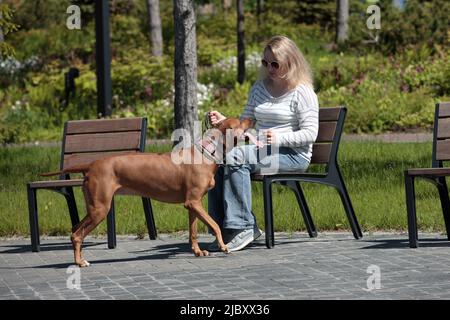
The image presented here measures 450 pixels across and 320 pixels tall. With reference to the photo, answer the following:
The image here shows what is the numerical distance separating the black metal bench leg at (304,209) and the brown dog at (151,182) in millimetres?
1101

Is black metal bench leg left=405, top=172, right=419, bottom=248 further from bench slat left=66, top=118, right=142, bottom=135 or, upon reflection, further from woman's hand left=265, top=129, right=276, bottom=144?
bench slat left=66, top=118, right=142, bottom=135

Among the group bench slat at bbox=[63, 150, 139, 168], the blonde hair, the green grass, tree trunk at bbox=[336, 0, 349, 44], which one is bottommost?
the green grass

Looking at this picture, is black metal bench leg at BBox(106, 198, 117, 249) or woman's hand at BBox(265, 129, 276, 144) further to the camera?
black metal bench leg at BBox(106, 198, 117, 249)

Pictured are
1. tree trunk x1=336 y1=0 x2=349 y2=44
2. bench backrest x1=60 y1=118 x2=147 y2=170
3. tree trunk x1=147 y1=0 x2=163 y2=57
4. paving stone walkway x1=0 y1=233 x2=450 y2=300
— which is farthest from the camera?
tree trunk x1=336 y1=0 x2=349 y2=44

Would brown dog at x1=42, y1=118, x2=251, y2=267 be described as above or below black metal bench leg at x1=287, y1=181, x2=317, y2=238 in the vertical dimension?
above

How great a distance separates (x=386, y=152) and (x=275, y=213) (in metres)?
3.88

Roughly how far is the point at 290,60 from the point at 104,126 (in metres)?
1.84

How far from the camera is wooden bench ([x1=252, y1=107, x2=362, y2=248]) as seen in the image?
341 inches

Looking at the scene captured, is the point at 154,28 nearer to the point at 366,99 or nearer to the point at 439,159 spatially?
the point at 366,99

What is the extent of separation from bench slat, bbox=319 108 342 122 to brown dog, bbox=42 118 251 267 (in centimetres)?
110

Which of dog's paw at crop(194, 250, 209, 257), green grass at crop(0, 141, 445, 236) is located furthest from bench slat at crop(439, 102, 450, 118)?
dog's paw at crop(194, 250, 209, 257)

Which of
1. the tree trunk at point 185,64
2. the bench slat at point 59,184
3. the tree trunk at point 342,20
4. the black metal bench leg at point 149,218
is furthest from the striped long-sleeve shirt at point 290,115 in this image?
the tree trunk at point 342,20

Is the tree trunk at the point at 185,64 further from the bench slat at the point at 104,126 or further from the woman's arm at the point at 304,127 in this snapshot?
the woman's arm at the point at 304,127

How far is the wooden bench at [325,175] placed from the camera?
28.4 feet
